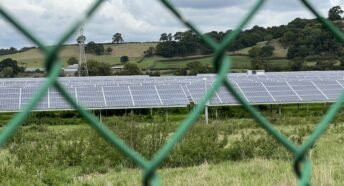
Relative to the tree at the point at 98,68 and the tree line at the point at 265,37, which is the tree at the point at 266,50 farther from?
the tree at the point at 98,68

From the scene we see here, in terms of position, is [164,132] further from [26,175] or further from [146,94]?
[146,94]

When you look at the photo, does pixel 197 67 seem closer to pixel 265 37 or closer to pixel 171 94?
pixel 171 94

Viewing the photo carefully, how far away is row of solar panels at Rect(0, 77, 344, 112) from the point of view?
20219 mm

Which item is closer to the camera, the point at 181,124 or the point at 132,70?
the point at 181,124

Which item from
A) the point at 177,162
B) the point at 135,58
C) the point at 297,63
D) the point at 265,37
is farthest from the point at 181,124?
the point at 297,63

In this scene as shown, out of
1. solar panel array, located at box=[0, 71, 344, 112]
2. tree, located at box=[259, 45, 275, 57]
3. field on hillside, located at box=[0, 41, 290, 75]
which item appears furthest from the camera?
solar panel array, located at box=[0, 71, 344, 112]

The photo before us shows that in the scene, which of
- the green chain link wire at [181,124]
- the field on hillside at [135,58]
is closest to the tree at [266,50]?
the field on hillside at [135,58]

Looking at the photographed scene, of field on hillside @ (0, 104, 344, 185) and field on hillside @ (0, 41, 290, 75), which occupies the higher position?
field on hillside @ (0, 41, 290, 75)

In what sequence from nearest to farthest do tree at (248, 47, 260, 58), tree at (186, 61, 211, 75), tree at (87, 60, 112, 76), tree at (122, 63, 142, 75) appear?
tree at (248, 47, 260, 58) < tree at (186, 61, 211, 75) < tree at (122, 63, 142, 75) < tree at (87, 60, 112, 76)

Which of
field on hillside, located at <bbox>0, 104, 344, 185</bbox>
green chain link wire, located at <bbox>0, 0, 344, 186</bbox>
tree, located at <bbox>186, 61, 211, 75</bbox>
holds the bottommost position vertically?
field on hillside, located at <bbox>0, 104, 344, 185</bbox>

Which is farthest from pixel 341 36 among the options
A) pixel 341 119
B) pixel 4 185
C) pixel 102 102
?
pixel 102 102

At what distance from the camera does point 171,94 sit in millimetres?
21281

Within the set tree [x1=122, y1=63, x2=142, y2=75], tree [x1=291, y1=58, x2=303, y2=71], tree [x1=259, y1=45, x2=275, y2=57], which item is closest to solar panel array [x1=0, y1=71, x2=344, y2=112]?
tree [x1=259, y1=45, x2=275, y2=57]

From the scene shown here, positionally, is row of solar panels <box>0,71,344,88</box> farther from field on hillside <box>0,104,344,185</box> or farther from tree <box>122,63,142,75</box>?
tree <box>122,63,142,75</box>
